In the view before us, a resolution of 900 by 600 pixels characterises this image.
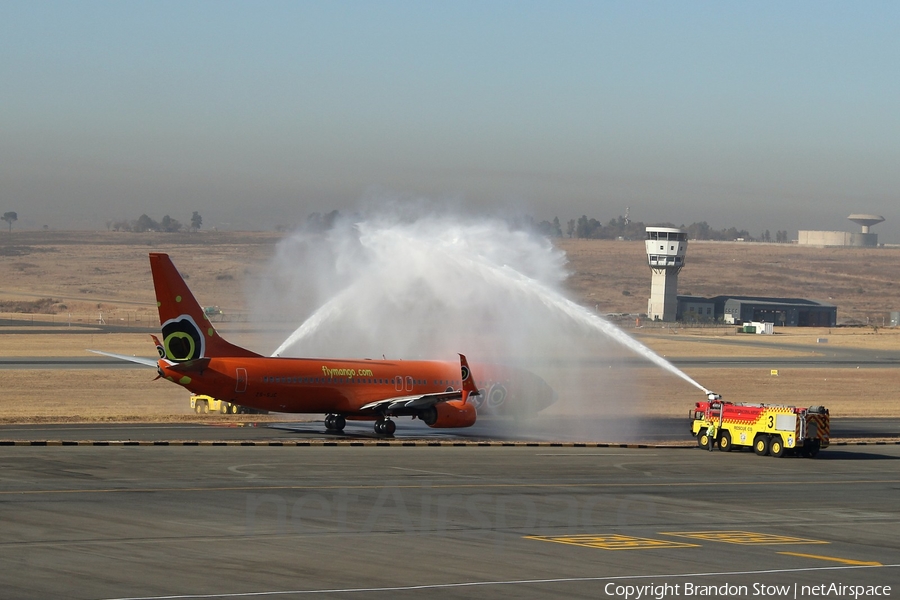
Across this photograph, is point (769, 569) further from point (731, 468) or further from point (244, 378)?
point (244, 378)

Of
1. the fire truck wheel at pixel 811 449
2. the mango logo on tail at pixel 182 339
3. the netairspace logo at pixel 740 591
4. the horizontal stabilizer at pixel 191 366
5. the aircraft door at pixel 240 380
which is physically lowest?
the netairspace logo at pixel 740 591

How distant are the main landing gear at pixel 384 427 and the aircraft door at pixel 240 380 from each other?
7.96 meters

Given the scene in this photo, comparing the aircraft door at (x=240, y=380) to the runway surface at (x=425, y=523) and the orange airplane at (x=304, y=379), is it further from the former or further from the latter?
the runway surface at (x=425, y=523)

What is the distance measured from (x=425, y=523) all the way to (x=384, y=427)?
91.3 ft

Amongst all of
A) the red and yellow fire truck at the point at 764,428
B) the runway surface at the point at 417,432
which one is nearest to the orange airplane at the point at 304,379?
the runway surface at the point at 417,432

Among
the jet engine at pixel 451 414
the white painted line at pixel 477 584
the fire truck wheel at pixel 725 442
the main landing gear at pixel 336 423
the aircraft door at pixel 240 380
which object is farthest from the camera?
the main landing gear at pixel 336 423

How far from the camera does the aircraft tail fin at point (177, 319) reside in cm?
5731

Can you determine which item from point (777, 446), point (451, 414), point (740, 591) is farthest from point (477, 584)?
A: point (451, 414)

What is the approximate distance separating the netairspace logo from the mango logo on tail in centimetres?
3531

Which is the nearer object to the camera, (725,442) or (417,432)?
(725,442)

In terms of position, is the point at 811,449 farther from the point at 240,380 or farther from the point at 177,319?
the point at 177,319

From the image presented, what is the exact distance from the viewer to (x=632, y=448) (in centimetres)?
5938

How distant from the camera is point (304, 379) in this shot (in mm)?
59688

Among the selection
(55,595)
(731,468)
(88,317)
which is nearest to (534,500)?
(731,468)
